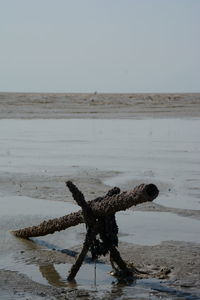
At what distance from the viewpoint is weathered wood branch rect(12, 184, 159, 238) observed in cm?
550

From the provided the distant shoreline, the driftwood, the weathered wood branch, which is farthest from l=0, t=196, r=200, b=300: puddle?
the distant shoreline

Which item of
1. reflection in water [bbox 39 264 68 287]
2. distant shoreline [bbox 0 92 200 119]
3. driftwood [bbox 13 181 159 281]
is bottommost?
reflection in water [bbox 39 264 68 287]

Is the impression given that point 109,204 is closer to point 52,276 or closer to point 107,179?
point 52,276

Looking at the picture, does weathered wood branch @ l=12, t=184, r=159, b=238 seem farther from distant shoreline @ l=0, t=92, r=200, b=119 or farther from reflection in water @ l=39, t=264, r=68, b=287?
distant shoreline @ l=0, t=92, r=200, b=119

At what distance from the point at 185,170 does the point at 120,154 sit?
3409 millimetres

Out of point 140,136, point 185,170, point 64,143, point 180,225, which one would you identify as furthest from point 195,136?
point 180,225

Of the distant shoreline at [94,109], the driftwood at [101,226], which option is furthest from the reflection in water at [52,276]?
the distant shoreline at [94,109]

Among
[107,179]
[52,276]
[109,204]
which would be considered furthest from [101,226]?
[107,179]

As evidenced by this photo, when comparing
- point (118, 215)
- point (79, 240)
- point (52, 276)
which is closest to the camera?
point (52, 276)

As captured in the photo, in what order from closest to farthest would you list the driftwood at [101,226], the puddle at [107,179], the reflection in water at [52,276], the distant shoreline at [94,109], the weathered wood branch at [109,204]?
the weathered wood branch at [109,204], the driftwood at [101,226], the reflection in water at [52,276], the puddle at [107,179], the distant shoreline at [94,109]

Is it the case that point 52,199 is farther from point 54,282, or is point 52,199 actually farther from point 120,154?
point 120,154

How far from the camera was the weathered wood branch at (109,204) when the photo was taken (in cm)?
550

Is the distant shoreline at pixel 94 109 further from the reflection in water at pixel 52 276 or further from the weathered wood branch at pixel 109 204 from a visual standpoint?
the reflection in water at pixel 52 276

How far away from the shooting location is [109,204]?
19.8ft
